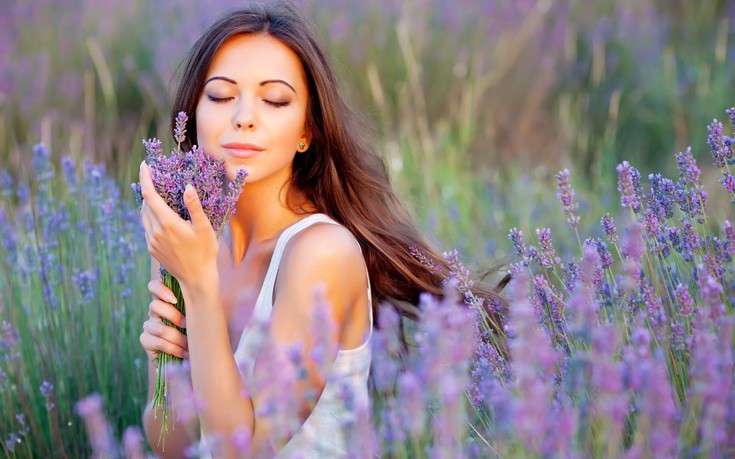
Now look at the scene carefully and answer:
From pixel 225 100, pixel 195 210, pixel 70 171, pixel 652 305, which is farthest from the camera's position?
pixel 70 171

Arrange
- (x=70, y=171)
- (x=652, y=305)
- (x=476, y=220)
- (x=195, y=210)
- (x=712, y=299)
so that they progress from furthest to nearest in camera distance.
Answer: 1. (x=476, y=220)
2. (x=70, y=171)
3. (x=195, y=210)
4. (x=652, y=305)
5. (x=712, y=299)

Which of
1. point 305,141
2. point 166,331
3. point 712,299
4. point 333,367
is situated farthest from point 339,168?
point 712,299

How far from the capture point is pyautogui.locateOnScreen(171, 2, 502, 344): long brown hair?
2.33 meters

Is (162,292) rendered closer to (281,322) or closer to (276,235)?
(281,322)

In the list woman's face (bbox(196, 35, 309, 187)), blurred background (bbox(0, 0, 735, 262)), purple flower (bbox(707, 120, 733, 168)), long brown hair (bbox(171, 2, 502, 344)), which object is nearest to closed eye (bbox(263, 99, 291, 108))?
woman's face (bbox(196, 35, 309, 187))

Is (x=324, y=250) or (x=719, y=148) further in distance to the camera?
(x=324, y=250)

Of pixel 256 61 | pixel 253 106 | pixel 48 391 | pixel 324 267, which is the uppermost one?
pixel 256 61

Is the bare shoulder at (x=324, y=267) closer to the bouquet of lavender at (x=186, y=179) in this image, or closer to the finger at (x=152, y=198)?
the bouquet of lavender at (x=186, y=179)

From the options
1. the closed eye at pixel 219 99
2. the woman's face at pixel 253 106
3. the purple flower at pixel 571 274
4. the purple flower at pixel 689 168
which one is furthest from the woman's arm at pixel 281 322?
the purple flower at pixel 689 168

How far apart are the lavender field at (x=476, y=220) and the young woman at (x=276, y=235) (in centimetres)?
16

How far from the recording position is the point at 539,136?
6.30 m

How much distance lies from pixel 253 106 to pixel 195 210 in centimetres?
42

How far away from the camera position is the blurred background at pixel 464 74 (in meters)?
5.36

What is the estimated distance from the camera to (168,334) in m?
2.03
